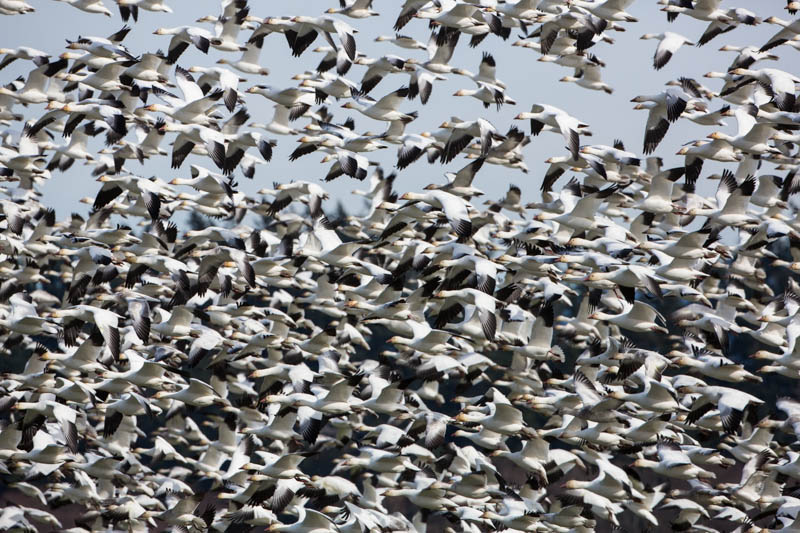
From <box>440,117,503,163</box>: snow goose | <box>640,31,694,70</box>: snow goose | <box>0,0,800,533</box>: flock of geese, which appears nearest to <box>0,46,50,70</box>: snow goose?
<box>0,0,800,533</box>: flock of geese

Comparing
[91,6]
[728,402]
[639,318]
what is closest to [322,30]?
[91,6]

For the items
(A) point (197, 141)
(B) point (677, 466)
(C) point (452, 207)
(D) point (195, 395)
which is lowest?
(D) point (195, 395)

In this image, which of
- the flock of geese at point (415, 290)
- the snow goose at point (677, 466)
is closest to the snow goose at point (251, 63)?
the flock of geese at point (415, 290)

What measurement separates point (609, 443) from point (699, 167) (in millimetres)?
4500

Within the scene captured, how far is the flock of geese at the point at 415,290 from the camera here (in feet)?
58.7

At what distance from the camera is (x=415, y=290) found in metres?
20.3

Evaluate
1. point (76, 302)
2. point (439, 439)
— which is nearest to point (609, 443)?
point (439, 439)

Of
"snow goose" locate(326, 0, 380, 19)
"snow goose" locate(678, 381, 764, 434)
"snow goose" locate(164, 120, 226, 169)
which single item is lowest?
Answer: "snow goose" locate(678, 381, 764, 434)

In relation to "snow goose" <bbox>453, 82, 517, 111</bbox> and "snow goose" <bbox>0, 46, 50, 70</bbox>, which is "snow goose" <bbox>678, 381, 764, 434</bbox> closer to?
"snow goose" <bbox>453, 82, 517, 111</bbox>

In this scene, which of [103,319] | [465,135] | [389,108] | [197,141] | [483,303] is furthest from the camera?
[389,108]

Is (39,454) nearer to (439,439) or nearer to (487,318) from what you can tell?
(439,439)

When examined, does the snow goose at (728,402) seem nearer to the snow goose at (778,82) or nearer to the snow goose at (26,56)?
the snow goose at (778,82)

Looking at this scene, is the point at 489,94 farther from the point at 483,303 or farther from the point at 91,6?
the point at 91,6

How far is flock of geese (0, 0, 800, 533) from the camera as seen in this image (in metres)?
17.9
